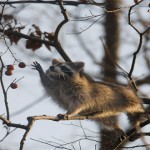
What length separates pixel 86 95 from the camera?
6.63m

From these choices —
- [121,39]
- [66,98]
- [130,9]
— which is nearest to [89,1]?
[130,9]

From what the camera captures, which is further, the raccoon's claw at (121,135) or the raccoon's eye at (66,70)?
the raccoon's eye at (66,70)

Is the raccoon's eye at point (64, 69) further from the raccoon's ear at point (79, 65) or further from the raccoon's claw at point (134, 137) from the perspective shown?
the raccoon's claw at point (134, 137)

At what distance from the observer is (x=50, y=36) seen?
6184 mm

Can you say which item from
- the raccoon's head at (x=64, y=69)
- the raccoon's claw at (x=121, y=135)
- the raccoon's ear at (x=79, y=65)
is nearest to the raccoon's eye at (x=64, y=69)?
the raccoon's head at (x=64, y=69)

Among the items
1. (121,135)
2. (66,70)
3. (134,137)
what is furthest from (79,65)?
(134,137)

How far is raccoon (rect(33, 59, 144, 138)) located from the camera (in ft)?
20.9

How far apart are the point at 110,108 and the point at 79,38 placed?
Result: 2.39 metres

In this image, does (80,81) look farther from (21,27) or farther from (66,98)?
(21,27)

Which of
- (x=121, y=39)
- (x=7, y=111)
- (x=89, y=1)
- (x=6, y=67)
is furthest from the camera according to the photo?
(x=121, y=39)

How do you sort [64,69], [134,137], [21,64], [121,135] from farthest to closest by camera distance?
[64,69] < [121,135] < [134,137] < [21,64]

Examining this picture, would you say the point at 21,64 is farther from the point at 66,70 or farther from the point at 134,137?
the point at 134,137

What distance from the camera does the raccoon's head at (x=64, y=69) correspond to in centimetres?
631

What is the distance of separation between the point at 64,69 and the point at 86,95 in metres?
0.44
